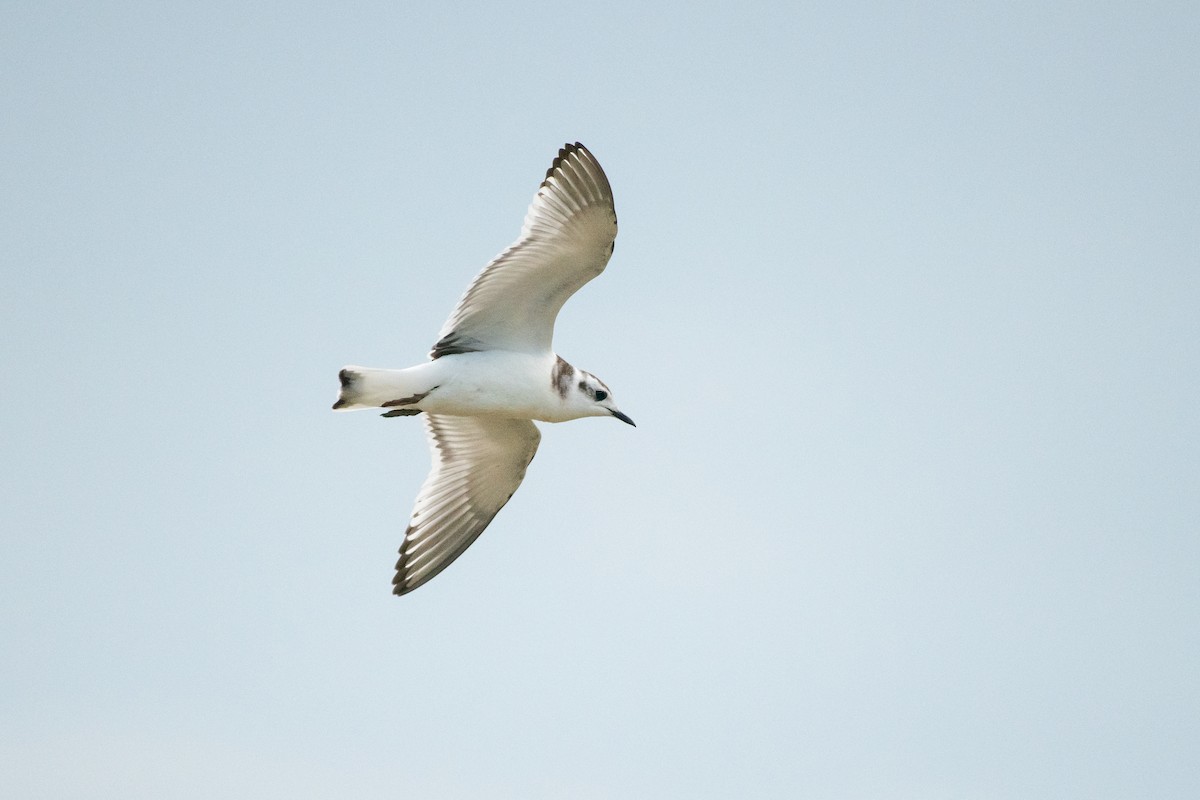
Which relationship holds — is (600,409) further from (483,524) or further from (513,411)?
(483,524)

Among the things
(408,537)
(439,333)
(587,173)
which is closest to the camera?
(587,173)

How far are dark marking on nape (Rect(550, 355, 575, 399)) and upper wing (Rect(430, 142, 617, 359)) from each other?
0.16 m

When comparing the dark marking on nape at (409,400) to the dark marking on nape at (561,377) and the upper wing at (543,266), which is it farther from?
the dark marking on nape at (561,377)

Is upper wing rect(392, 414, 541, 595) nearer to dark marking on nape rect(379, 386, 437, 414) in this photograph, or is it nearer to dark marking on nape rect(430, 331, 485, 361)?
dark marking on nape rect(430, 331, 485, 361)

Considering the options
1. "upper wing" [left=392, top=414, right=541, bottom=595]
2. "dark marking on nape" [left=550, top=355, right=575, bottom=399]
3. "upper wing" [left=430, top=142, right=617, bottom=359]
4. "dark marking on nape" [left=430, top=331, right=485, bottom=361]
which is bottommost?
"upper wing" [left=392, top=414, right=541, bottom=595]

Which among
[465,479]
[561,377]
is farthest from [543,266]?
[465,479]

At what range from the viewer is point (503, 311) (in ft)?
27.5

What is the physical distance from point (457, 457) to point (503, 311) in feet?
4.75

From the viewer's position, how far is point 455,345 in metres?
8.51

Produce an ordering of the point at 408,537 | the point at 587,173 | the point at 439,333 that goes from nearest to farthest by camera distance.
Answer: the point at 587,173 < the point at 439,333 < the point at 408,537

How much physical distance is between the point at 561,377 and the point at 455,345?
678mm

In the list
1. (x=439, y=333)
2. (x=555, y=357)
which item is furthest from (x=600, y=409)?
(x=439, y=333)

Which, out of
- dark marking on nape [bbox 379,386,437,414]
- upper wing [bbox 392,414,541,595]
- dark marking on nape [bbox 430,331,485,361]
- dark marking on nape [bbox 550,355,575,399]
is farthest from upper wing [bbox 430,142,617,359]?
upper wing [bbox 392,414,541,595]

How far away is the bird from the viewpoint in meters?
8.03
